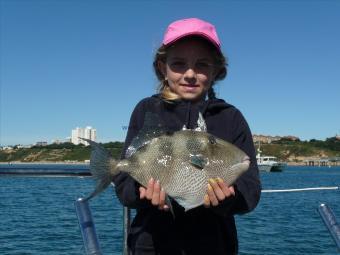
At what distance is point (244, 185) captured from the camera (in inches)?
99.3

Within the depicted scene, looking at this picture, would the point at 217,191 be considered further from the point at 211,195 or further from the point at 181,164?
the point at 181,164

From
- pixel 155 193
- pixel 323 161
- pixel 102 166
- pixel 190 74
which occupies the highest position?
pixel 190 74

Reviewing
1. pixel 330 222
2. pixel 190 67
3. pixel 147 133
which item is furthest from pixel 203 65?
pixel 330 222

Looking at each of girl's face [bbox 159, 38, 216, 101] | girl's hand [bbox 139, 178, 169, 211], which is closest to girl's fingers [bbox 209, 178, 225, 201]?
girl's hand [bbox 139, 178, 169, 211]

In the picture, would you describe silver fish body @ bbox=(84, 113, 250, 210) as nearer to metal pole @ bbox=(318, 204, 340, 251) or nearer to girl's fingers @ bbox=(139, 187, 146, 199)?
girl's fingers @ bbox=(139, 187, 146, 199)

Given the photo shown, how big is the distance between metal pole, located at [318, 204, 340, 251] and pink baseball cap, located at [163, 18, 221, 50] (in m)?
1.48

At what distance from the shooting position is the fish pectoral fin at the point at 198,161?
7.71 ft

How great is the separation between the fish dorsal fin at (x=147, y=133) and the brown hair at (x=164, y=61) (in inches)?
12.4

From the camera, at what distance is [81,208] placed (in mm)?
2791

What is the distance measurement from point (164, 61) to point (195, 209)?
89cm

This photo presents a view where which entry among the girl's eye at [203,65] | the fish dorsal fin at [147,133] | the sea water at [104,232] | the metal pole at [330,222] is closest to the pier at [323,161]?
the sea water at [104,232]

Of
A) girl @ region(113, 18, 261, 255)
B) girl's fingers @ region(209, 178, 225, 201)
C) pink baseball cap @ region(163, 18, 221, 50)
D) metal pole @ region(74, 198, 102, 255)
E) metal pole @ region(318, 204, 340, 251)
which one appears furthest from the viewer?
metal pole @ region(318, 204, 340, 251)

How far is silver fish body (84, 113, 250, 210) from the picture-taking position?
2.35 metres

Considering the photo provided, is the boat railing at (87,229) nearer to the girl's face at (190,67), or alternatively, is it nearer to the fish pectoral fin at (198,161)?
the fish pectoral fin at (198,161)
